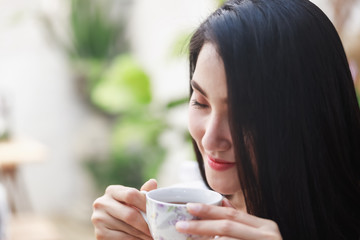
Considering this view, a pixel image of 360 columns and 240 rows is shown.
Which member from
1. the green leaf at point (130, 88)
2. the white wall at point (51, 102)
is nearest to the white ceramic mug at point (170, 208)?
the green leaf at point (130, 88)

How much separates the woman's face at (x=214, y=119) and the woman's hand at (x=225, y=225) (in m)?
0.14

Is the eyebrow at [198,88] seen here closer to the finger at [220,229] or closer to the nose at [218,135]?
the nose at [218,135]

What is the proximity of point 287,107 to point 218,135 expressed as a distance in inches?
5.0

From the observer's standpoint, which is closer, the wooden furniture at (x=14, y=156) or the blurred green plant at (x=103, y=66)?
the wooden furniture at (x=14, y=156)

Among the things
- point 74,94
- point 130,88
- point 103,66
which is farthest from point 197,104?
point 74,94

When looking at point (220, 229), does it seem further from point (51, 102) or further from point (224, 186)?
point (51, 102)

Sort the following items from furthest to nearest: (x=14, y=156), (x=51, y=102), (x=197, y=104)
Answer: (x=51, y=102) → (x=14, y=156) → (x=197, y=104)

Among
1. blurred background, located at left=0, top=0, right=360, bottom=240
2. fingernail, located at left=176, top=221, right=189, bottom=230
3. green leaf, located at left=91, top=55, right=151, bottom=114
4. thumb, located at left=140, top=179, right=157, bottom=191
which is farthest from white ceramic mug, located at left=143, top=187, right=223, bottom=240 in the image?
blurred background, located at left=0, top=0, right=360, bottom=240

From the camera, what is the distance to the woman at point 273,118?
32.7 inches

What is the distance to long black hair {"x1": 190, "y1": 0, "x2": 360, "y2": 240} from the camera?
83 cm

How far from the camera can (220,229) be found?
0.70 metres

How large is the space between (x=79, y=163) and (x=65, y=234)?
2.77 ft

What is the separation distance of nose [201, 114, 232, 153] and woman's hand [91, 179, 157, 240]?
0.15m

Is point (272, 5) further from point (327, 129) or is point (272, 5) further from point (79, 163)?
point (79, 163)
